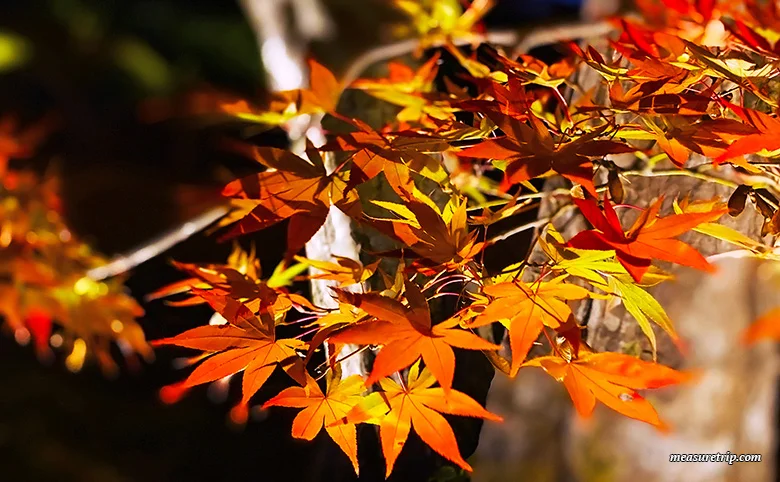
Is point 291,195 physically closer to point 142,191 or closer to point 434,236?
point 434,236

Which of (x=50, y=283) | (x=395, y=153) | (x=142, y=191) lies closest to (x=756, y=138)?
(x=395, y=153)

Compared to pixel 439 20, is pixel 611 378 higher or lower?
lower

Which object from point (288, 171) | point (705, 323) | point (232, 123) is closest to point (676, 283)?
point (705, 323)

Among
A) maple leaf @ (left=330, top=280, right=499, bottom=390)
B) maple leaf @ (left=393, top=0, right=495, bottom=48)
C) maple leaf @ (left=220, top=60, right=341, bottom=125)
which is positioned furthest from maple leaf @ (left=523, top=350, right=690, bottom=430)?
maple leaf @ (left=393, top=0, right=495, bottom=48)

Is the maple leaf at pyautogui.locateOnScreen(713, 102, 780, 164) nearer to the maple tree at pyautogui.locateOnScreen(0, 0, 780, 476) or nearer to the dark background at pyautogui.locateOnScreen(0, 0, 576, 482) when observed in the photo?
the maple tree at pyautogui.locateOnScreen(0, 0, 780, 476)

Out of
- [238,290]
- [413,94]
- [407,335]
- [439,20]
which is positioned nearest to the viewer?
[407,335]
